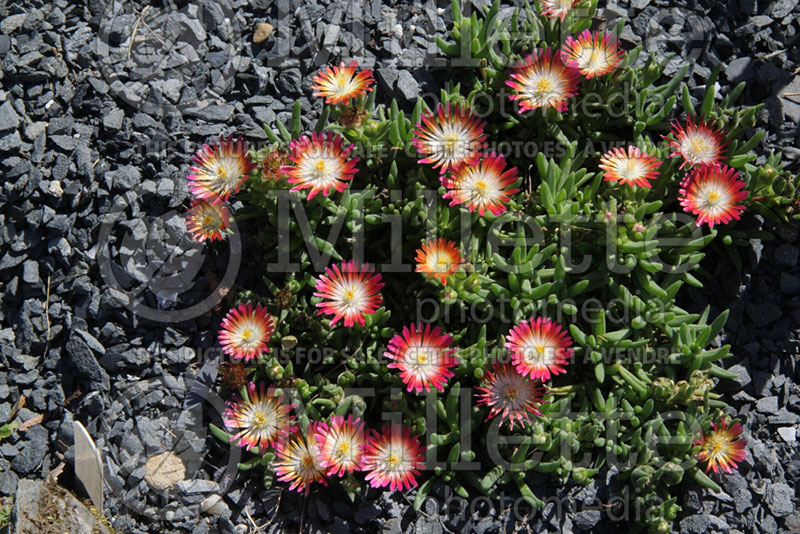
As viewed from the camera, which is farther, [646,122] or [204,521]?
[646,122]

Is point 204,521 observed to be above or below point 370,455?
below

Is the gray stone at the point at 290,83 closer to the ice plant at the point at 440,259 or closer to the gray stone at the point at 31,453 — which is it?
the ice plant at the point at 440,259

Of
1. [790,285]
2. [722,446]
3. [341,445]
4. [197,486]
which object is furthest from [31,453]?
[790,285]

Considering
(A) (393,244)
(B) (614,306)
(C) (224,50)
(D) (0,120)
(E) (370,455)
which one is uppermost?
(C) (224,50)

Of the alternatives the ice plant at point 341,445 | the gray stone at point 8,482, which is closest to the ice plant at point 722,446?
the ice plant at point 341,445

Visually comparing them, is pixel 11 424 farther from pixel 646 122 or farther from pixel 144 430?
pixel 646 122

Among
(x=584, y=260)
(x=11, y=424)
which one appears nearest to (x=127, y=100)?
(x=11, y=424)
